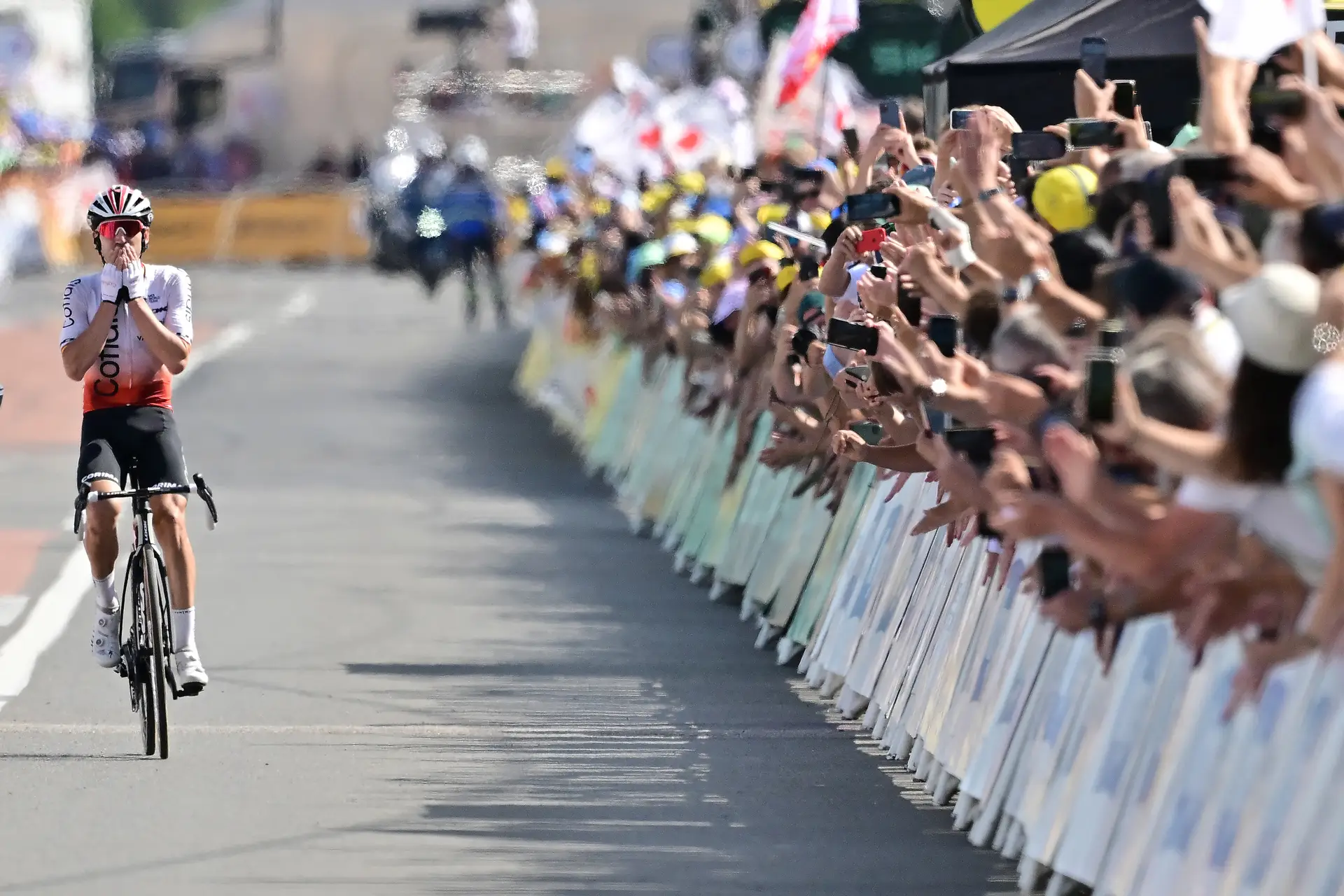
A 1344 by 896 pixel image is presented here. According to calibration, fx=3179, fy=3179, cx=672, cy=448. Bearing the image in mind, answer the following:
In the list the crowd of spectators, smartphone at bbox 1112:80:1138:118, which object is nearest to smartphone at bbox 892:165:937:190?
the crowd of spectators

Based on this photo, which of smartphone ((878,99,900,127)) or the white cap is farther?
smartphone ((878,99,900,127))

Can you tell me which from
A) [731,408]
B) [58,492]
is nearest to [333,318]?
[58,492]

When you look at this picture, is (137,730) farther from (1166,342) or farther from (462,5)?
(462,5)

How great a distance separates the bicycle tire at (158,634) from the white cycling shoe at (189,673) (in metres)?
0.07

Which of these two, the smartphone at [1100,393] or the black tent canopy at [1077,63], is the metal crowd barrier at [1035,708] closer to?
the smartphone at [1100,393]

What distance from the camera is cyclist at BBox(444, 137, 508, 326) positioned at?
42312 mm

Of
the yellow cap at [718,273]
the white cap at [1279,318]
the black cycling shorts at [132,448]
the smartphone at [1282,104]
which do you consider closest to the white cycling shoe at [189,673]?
the black cycling shorts at [132,448]

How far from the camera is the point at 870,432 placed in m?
10.8

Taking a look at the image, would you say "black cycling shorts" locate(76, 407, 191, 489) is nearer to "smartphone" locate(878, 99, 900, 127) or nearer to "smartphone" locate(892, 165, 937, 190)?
"smartphone" locate(892, 165, 937, 190)

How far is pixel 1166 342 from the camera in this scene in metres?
6.99

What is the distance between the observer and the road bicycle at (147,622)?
1057 cm

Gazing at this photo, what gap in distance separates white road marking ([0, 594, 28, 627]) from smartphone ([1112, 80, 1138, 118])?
253 inches

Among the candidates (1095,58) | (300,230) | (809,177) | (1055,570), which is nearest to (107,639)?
(1095,58)

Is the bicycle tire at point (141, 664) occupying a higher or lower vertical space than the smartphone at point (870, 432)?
lower
